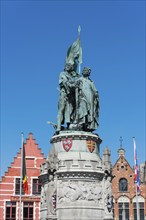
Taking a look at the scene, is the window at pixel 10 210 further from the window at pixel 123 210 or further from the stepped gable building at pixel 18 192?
the window at pixel 123 210

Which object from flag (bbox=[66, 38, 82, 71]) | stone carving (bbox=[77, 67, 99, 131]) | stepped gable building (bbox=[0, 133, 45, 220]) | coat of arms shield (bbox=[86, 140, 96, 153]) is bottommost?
stepped gable building (bbox=[0, 133, 45, 220])

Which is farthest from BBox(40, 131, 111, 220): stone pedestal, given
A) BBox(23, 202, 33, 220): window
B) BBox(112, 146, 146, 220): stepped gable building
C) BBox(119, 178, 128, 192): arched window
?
BBox(119, 178, 128, 192): arched window

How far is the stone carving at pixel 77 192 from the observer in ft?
49.0

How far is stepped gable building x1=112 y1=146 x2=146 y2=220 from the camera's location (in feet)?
154

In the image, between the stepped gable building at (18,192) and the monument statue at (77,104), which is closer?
the monument statue at (77,104)

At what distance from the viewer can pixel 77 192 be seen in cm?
1497

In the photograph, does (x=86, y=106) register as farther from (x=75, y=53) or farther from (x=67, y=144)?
(x=75, y=53)

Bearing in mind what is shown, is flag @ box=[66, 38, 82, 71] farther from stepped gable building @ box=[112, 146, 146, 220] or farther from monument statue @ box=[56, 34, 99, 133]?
stepped gable building @ box=[112, 146, 146, 220]

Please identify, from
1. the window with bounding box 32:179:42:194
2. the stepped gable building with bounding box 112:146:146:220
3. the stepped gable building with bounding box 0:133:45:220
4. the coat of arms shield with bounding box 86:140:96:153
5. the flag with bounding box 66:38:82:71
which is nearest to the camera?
the coat of arms shield with bounding box 86:140:96:153

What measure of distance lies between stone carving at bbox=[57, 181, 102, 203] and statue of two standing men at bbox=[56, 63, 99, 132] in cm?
250

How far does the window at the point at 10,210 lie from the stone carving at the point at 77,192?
82.3ft

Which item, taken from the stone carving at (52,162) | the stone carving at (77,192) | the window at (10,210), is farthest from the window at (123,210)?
the stone carving at (52,162)

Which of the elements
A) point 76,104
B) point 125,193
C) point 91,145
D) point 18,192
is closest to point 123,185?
point 125,193

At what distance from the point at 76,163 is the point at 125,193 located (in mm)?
33683
